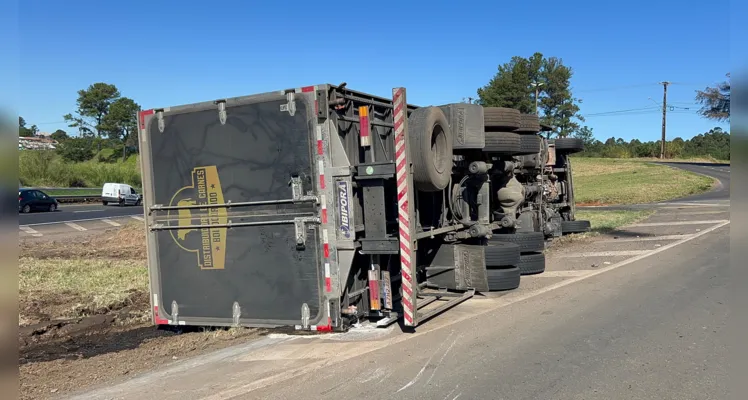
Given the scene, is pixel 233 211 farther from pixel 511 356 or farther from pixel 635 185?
pixel 635 185

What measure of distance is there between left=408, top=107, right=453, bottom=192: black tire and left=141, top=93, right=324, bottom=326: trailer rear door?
1.24m

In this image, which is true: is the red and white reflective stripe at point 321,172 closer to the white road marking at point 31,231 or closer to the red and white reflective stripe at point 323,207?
the red and white reflective stripe at point 323,207

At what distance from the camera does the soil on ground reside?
5105 mm

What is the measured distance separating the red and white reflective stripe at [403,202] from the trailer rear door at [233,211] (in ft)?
3.13

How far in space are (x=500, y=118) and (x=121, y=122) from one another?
7807cm

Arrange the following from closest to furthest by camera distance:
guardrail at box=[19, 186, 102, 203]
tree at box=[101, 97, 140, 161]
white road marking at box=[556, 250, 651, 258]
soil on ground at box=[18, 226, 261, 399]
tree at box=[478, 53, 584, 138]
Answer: soil on ground at box=[18, 226, 261, 399]
white road marking at box=[556, 250, 651, 258]
guardrail at box=[19, 186, 102, 203]
tree at box=[478, 53, 584, 138]
tree at box=[101, 97, 140, 161]

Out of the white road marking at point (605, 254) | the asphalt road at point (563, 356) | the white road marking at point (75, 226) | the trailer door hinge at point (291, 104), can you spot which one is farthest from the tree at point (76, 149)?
the asphalt road at point (563, 356)

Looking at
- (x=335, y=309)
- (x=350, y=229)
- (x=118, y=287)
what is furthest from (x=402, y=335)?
(x=118, y=287)

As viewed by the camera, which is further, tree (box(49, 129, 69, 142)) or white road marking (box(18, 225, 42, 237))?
tree (box(49, 129, 69, 142))

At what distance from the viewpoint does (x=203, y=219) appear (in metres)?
6.46

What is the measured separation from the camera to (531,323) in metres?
6.24

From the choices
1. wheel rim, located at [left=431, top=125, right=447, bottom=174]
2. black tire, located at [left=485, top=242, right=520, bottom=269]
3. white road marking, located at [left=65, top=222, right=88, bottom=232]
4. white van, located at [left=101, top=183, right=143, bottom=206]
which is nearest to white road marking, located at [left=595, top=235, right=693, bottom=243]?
black tire, located at [left=485, top=242, right=520, bottom=269]

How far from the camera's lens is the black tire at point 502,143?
8383mm

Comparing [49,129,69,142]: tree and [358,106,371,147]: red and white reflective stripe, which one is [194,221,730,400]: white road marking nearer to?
[358,106,371,147]: red and white reflective stripe
